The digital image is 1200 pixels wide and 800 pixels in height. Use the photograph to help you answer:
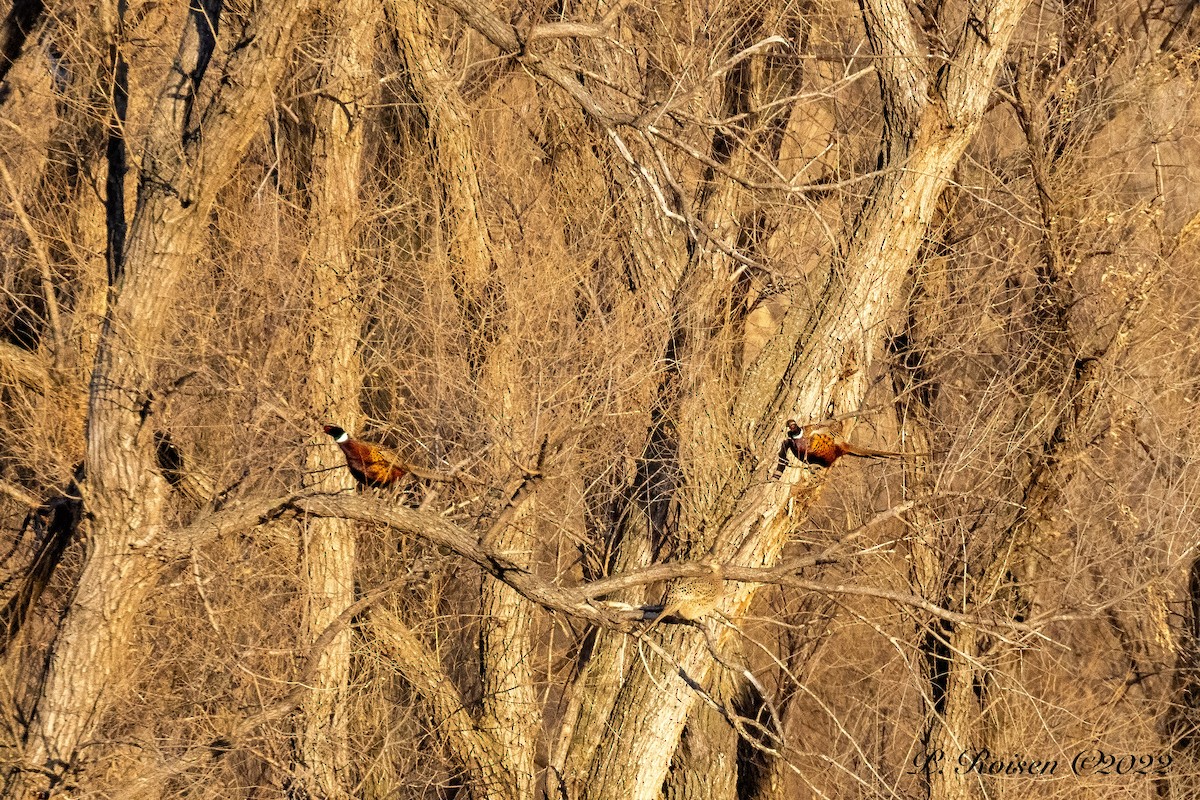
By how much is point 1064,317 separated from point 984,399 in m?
1.37

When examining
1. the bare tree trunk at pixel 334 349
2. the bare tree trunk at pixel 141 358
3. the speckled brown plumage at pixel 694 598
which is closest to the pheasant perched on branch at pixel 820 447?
the speckled brown plumage at pixel 694 598

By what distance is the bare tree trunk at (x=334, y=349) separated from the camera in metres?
8.00

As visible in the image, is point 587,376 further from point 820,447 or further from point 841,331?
point 841,331

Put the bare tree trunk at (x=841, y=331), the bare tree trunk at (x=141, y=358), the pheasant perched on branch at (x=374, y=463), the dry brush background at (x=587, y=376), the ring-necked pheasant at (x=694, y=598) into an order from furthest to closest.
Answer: the bare tree trunk at (x=841, y=331)
the dry brush background at (x=587, y=376)
the ring-necked pheasant at (x=694, y=598)
the pheasant perched on branch at (x=374, y=463)
the bare tree trunk at (x=141, y=358)

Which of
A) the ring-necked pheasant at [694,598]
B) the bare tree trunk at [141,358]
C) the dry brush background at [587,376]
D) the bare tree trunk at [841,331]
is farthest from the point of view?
the bare tree trunk at [841,331]

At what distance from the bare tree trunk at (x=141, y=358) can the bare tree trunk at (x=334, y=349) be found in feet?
5.45

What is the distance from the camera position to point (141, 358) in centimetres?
618

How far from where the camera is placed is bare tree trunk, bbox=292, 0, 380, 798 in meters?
8.00

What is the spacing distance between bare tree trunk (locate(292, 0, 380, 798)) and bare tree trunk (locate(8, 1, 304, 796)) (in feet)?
5.45

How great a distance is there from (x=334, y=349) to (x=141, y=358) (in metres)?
2.11

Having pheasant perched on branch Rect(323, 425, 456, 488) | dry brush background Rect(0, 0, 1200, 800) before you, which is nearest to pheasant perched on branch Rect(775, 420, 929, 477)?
dry brush background Rect(0, 0, 1200, 800)

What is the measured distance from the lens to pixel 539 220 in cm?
855

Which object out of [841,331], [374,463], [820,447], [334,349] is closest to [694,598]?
[820,447]

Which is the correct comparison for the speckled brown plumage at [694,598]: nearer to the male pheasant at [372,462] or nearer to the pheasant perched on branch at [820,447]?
the pheasant perched on branch at [820,447]
